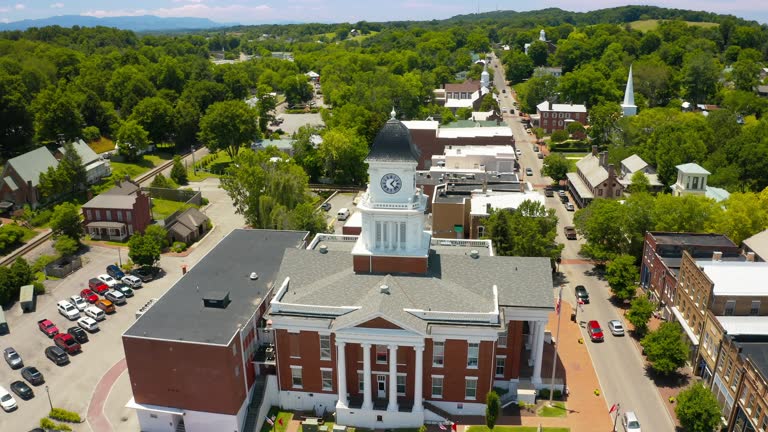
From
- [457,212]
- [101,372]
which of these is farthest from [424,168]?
[101,372]

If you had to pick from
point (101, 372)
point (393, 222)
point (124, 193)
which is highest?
point (393, 222)

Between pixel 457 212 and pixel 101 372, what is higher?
pixel 457 212

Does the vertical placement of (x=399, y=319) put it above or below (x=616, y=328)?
above

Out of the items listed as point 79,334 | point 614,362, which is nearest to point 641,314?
point 614,362

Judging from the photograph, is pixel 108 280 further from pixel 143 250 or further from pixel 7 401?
pixel 7 401

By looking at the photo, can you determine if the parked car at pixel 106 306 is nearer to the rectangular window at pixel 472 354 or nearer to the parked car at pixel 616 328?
the rectangular window at pixel 472 354

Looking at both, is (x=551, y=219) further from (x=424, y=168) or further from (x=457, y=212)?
(x=424, y=168)

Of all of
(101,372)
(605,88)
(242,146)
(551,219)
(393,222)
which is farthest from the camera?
(605,88)

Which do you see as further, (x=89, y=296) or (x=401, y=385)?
(x=89, y=296)
